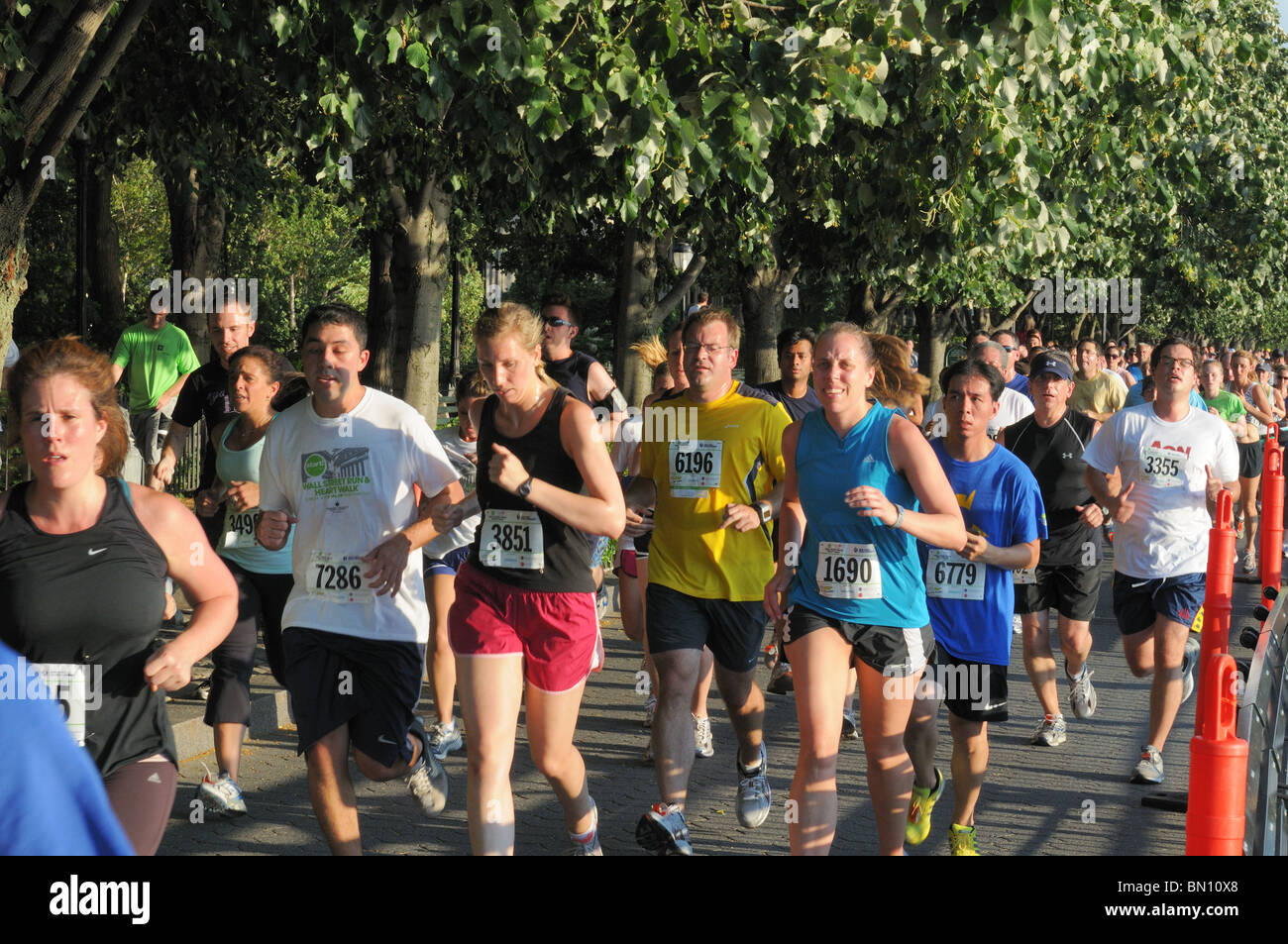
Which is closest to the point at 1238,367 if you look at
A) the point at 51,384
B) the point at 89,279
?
the point at 51,384

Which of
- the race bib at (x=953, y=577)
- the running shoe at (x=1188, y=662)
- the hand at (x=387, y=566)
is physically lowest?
the running shoe at (x=1188, y=662)

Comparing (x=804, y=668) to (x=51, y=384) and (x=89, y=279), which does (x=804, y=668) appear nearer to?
(x=51, y=384)

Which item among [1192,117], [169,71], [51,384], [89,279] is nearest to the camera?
[51,384]

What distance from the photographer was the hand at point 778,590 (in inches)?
233

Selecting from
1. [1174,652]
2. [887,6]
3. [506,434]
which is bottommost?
[1174,652]

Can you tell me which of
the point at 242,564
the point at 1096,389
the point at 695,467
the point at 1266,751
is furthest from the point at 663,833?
the point at 1096,389

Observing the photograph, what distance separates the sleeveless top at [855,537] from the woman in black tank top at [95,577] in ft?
7.25

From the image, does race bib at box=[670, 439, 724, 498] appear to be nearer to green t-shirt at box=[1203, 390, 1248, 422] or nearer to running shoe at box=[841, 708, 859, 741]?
running shoe at box=[841, 708, 859, 741]

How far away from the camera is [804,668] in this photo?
5379 mm

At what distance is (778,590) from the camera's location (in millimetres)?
6027

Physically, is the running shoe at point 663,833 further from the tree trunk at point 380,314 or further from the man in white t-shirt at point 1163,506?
the tree trunk at point 380,314

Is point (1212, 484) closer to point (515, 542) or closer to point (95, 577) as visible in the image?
point (515, 542)

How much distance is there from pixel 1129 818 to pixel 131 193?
152ft

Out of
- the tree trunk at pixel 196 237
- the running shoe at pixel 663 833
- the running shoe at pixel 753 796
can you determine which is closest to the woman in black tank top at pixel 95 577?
the running shoe at pixel 663 833
